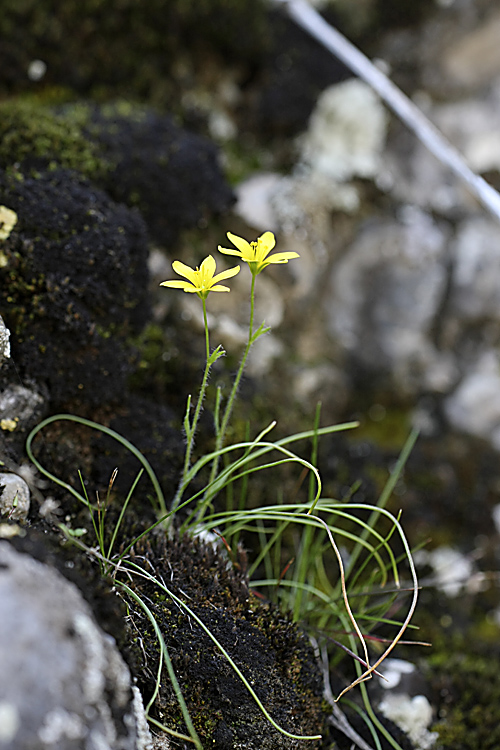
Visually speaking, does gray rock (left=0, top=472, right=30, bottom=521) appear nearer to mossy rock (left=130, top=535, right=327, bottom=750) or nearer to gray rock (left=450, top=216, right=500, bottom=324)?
mossy rock (left=130, top=535, right=327, bottom=750)

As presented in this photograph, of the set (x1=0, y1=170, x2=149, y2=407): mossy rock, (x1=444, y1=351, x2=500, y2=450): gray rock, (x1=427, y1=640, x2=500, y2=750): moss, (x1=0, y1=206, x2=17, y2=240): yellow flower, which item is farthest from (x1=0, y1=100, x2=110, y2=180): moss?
(x1=427, y1=640, x2=500, y2=750): moss

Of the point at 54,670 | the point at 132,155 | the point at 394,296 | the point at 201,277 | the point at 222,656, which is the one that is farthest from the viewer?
the point at 394,296

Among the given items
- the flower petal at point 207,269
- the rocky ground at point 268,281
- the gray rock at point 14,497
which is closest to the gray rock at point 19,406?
the rocky ground at point 268,281

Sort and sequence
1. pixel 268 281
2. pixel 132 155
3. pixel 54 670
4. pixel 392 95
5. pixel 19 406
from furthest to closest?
pixel 268 281
pixel 392 95
pixel 132 155
pixel 19 406
pixel 54 670

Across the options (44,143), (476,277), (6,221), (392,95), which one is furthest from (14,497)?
(476,277)

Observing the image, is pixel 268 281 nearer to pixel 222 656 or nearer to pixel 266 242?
pixel 266 242
